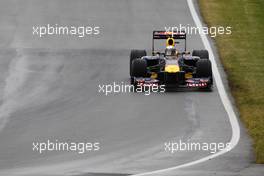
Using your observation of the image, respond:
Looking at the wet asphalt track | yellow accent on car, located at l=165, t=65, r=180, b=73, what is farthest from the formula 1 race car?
the wet asphalt track

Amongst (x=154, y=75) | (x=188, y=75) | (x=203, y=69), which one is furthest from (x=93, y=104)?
(x=188, y=75)

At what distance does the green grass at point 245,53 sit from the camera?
30469mm

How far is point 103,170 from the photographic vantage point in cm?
2408

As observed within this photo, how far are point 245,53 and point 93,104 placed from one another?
10051 millimetres

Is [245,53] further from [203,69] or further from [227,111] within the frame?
[227,111]

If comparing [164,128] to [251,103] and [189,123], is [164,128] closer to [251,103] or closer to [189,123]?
[189,123]

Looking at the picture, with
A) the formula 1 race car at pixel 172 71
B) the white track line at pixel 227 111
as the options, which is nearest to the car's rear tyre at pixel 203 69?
the formula 1 race car at pixel 172 71

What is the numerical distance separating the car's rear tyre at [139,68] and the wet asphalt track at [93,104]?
1104 millimetres

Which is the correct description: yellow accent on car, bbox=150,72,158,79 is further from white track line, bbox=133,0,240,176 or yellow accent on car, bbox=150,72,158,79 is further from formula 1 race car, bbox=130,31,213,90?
white track line, bbox=133,0,240,176

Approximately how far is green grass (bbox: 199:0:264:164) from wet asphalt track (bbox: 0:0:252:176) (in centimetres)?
70

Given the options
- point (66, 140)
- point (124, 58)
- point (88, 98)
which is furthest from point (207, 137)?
point (124, 58)

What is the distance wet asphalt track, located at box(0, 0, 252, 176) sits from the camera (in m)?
25.3

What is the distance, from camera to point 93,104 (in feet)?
104

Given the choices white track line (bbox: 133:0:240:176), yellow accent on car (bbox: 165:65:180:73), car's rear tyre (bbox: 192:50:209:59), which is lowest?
white track line (bbox: 133:0:240:176)
